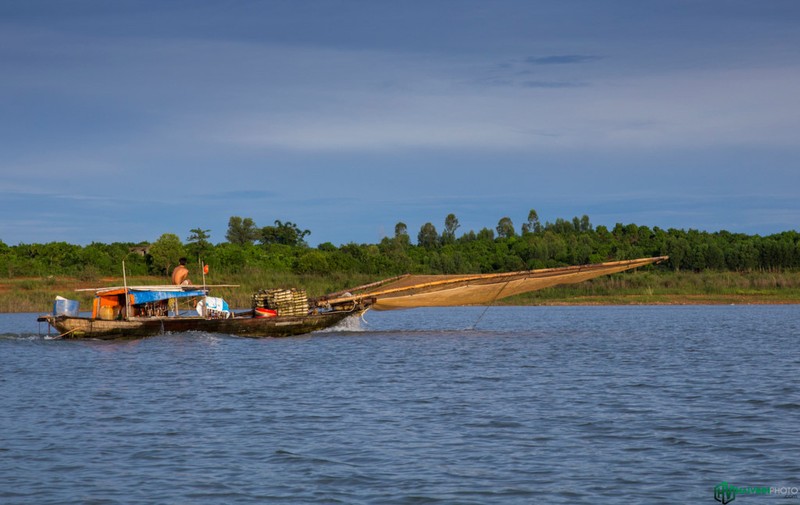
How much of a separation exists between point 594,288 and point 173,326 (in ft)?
168

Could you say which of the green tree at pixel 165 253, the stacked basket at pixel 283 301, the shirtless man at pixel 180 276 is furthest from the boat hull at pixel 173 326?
the green tree at pixel 165 253

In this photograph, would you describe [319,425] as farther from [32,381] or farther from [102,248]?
[102,248]

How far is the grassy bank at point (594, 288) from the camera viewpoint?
2421 inches

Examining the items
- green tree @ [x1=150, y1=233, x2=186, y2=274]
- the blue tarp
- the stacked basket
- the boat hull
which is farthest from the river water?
green tree @ [x1=150, y1=233, x2=186, y2=274]

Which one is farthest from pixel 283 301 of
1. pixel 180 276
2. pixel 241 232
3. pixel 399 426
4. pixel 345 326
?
pixel 241 232

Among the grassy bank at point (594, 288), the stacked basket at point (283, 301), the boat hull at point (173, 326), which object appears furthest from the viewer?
the grassy bank at point (594, 288)

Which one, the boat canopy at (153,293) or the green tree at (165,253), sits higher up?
the green tree at (165,253)

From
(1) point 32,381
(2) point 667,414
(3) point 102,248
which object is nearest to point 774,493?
(2) point 667,414

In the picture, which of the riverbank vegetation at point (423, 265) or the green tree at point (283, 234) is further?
the green tree at point (283, 234)

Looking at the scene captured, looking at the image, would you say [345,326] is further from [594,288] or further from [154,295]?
[594,288]

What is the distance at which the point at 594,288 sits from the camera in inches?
3145

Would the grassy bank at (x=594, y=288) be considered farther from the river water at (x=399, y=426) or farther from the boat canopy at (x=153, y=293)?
the river water at (x=399, y=426)

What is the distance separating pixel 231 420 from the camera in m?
16.8

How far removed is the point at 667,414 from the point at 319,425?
5.98m
